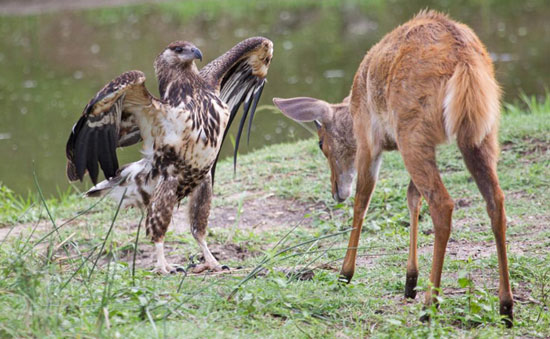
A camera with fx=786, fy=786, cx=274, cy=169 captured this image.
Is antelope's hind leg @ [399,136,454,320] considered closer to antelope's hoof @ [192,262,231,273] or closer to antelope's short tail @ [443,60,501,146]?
antelope's short tail @ [443,60,501,146]

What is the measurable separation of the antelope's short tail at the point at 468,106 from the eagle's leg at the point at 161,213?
2046mm

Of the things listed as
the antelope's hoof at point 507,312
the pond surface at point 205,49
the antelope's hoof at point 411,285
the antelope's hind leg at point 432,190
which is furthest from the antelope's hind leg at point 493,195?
the pond surface at point 205,49

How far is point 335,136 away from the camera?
5.73m

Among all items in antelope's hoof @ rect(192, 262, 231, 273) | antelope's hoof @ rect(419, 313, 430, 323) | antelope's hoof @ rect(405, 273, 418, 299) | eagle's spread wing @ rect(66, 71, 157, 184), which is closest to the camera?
antelope's hoof @ rect(419, 313, 430, 323)

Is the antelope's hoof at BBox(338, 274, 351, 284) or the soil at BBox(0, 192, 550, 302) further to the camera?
the soil at BBox(0, 192, 550, 302)

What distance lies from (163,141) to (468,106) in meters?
2.10

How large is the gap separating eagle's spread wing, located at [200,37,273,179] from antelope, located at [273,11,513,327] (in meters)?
1.37

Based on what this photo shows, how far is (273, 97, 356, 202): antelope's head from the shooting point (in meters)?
5.71

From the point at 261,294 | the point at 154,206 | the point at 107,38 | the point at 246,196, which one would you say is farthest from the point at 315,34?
the point at 261,294

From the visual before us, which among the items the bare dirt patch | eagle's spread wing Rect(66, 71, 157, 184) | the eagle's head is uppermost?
the eagle's head

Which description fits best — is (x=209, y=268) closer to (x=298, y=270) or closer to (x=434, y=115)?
(x=298, y=270)

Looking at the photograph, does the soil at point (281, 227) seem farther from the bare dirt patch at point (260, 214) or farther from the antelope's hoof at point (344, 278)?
the antelope's hoof at point (344, 278)

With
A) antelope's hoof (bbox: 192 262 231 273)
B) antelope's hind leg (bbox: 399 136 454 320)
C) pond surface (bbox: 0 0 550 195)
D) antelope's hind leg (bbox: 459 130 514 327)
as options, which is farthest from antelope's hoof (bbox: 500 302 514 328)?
pond surface (bbox: 0 0 550 195)

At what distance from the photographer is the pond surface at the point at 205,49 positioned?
34.2ft
